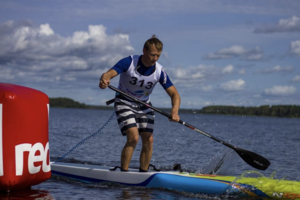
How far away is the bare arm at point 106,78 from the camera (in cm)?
595

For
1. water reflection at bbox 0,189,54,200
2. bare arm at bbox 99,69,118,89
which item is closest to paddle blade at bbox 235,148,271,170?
bare arm at bbox 99,69,118,89

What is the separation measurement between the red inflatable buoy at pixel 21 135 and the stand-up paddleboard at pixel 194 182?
5.42 ft

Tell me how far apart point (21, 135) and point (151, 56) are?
88.8 inches

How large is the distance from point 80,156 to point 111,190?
591 centimetres

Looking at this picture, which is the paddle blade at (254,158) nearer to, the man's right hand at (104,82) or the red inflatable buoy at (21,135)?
the man's right hand at (104,82)

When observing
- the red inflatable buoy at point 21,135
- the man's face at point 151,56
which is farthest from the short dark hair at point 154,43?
the red inflatable buoy at point 21,135

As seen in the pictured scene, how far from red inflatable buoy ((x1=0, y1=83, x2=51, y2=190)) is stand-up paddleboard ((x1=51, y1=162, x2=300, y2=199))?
1653mm

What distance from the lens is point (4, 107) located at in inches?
203

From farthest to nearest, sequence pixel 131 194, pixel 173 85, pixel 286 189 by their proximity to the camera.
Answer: pixel 173 85, pixel 131 194, pixel 286 189

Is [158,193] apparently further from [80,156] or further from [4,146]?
[80,156]

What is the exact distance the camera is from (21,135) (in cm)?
525

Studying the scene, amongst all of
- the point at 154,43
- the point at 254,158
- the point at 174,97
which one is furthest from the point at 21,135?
the point at 254,158

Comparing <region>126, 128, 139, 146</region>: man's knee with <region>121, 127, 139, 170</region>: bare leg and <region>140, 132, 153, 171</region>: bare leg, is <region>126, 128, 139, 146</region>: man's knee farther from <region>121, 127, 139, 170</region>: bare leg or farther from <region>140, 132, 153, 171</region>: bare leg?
<region>140, 132, 153, 171</region>: bare leg

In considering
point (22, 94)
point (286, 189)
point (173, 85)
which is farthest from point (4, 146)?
point (286, 189)
